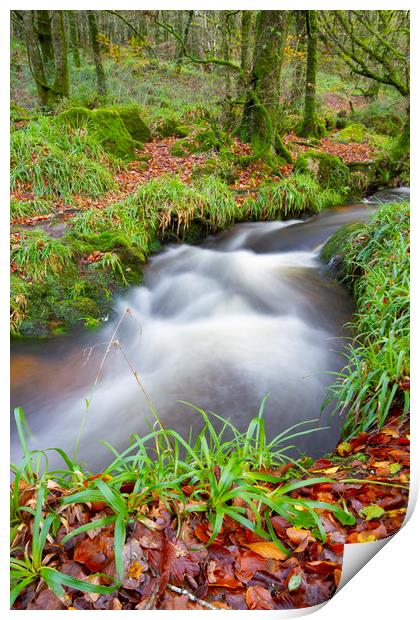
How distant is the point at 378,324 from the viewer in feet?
5.74

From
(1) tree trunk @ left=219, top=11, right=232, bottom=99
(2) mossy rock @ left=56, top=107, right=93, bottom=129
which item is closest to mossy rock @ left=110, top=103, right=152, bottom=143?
(2) mossy rock @ left=56, top=107, right=93, bottom=129

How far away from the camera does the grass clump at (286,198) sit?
6.88 feet

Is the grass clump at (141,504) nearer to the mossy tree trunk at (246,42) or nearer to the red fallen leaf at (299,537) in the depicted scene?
the red fallen leaf at (299,537)

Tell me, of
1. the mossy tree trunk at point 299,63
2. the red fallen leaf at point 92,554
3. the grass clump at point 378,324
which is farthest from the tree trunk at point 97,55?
the red fallen leaf at point 92,554

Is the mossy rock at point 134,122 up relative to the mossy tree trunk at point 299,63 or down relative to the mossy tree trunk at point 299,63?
down

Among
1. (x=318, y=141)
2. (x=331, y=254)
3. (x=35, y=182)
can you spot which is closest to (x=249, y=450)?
(x=331, y=254)

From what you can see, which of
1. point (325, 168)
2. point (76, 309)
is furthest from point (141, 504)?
point (325, 168)

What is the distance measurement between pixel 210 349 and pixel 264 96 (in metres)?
1.38

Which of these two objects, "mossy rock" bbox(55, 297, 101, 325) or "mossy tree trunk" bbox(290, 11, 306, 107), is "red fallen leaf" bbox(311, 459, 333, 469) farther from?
"mossy tree trunk" bbox(290, 11, 306, 107)

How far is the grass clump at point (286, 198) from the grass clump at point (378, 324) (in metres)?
0.35

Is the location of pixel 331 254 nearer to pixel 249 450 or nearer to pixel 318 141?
pixel 318 141

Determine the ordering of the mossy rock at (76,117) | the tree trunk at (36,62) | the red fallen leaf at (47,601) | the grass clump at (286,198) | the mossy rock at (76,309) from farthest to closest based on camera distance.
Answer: the grass clump at (286,198) < the mossy rock at (76,117) < the mossy rock at (76,309) < the tree trunk at (36,62) < the red fallen leaf at (47,601)

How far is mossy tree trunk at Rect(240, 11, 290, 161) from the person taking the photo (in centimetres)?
176

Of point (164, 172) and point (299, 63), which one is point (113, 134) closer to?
point (164, 172)
